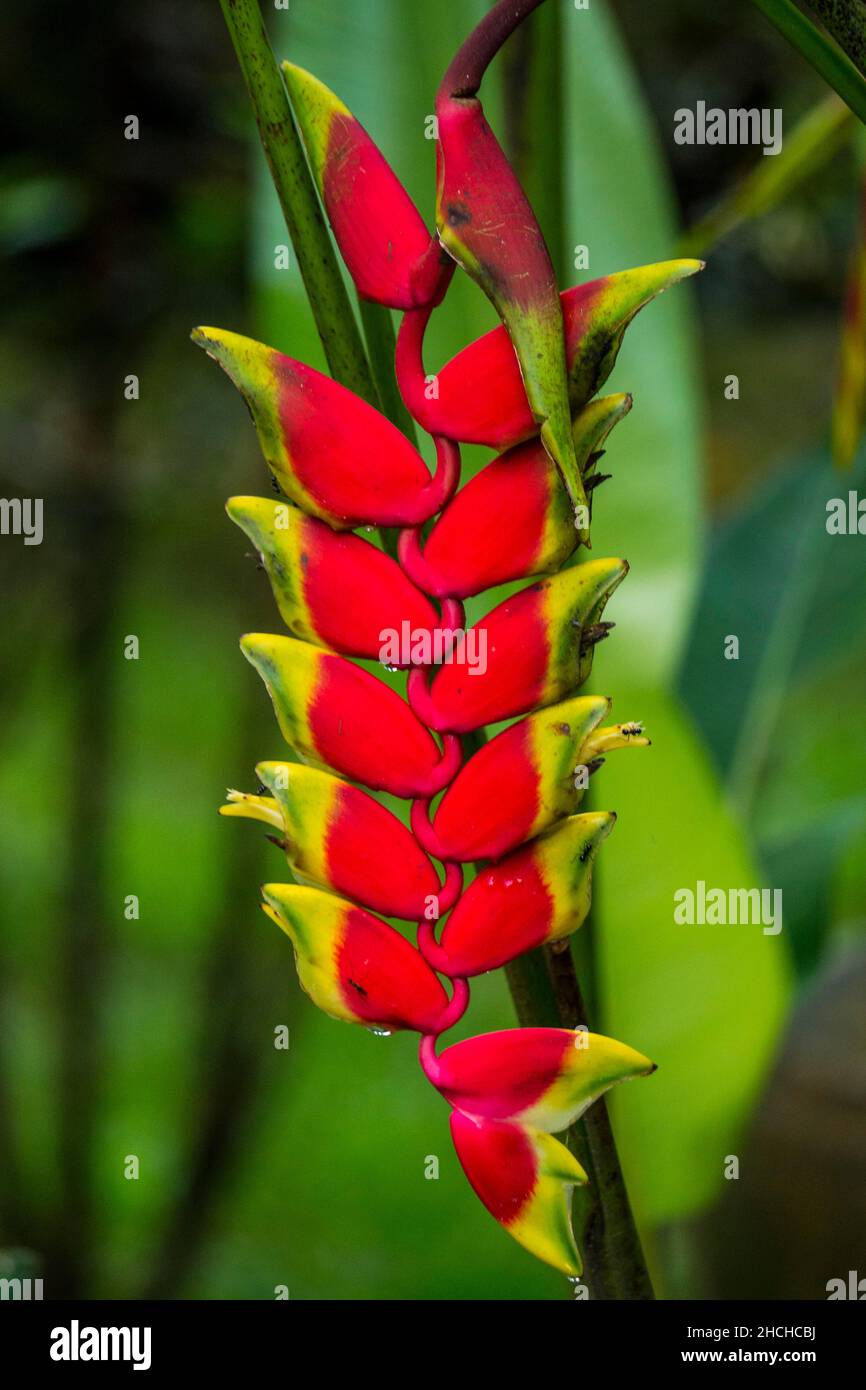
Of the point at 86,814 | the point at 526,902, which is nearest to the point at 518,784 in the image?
the point at 526,902

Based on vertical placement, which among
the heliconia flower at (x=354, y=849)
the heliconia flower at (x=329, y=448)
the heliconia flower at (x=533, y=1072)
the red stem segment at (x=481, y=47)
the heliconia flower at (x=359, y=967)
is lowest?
the heliconia flower at (x=533, y=1072)

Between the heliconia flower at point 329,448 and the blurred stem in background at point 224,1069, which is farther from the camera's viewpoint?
the blurred stem in background at point 224,1069

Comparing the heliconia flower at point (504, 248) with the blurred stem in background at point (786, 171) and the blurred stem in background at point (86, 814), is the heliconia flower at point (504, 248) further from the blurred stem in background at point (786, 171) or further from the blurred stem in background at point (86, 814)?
the blurred stem in background at point (86, 814)

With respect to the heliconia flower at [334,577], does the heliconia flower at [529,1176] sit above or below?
below

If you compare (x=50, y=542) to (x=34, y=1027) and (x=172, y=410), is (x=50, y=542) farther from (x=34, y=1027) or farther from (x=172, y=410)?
(x=34, y=1027)

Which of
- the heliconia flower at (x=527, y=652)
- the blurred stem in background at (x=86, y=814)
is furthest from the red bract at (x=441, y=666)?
the blurred stem in background at (x=86, y=814)

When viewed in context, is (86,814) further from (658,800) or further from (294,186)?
(294,186)
